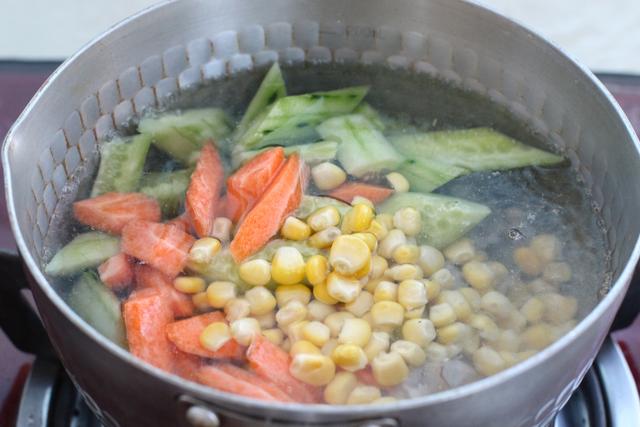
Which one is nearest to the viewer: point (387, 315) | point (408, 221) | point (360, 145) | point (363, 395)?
point (363, 395)

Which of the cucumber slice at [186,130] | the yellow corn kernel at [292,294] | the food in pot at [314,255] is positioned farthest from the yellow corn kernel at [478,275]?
the cucumber slice at [186,130]

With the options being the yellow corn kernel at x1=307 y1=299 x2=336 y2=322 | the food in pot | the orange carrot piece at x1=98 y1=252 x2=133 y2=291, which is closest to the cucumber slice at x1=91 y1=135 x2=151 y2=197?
the food in pot

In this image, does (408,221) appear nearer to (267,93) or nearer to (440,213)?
(440,213)

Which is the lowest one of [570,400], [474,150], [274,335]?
[570,400]

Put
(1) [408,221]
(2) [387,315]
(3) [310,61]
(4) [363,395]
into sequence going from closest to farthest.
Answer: (4) [363,395] → (2) [387,315] → (1) [408,221] → (3) [310,61]

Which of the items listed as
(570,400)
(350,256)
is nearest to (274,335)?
(350,256)

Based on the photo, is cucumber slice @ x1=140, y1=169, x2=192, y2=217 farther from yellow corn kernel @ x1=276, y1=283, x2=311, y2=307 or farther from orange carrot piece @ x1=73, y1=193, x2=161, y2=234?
yellow corn kernel @ x1=276, y1=283, x2=311, y2=307

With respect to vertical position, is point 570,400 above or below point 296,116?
below
